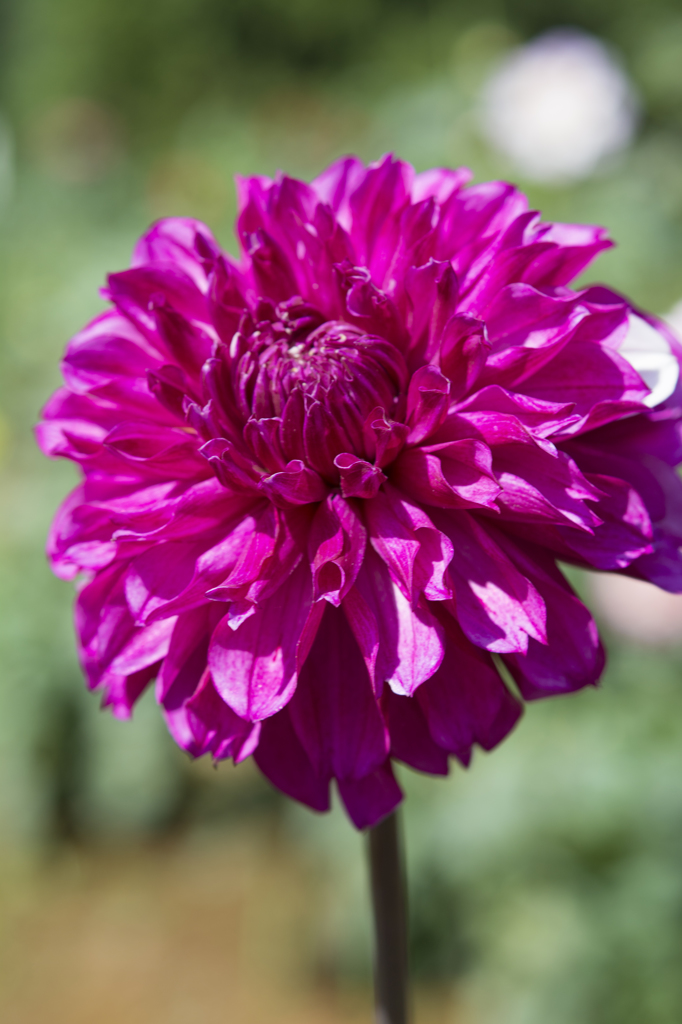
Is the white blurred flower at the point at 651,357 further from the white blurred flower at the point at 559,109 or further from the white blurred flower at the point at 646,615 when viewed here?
the white blurred flower at the point at 559,109

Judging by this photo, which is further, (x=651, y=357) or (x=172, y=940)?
(x=172, y=940)

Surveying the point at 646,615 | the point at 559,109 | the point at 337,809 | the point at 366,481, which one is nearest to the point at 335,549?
the point at 366,481

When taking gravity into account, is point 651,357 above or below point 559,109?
above

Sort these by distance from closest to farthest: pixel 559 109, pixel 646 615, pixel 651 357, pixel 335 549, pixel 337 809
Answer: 1. pixel 335 549
2. pixel 651 357
3. pixel 646 615
4. pixel 337 809
5. pixel 559 109

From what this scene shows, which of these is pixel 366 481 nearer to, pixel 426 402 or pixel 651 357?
pixel 426 402

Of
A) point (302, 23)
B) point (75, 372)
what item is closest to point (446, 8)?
point (302, 23)
